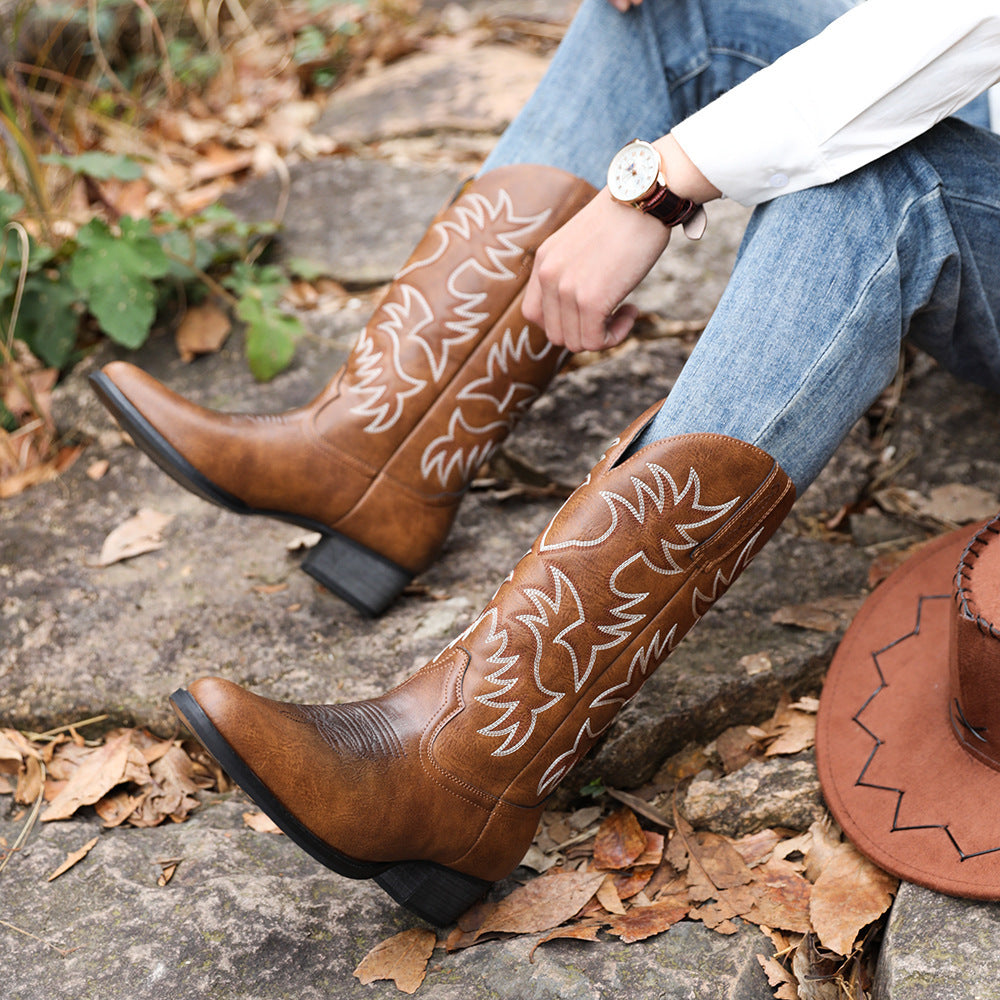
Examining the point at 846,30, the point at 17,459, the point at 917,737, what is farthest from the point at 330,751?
the point at 17,459

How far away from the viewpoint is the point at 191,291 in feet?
7.66

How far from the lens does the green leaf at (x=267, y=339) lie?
215 cm

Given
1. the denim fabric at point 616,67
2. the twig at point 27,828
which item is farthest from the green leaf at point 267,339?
the twig at point 27,828

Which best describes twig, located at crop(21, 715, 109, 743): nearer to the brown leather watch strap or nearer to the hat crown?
the brown leather watch strap

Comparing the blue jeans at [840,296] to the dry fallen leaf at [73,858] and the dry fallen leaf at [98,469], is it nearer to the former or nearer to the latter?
the dry fallen leaf at [73,858]

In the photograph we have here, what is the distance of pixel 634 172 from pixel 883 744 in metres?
0.85

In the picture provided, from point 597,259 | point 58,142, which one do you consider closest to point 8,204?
point 58,142

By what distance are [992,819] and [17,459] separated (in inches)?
83.7

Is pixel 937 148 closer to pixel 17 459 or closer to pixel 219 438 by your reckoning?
pixel 219 438

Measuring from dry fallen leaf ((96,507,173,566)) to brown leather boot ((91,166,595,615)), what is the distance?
0.39 meters

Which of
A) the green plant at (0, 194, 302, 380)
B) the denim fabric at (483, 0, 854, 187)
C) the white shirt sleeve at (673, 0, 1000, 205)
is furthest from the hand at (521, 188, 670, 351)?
the green plant at (0, 194, 302, 380)

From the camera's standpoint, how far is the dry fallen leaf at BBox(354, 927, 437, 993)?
3.86ft

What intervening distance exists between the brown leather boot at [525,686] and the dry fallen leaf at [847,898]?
37 centimetres

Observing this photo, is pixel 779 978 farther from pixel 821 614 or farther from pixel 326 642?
pixel 326 642
